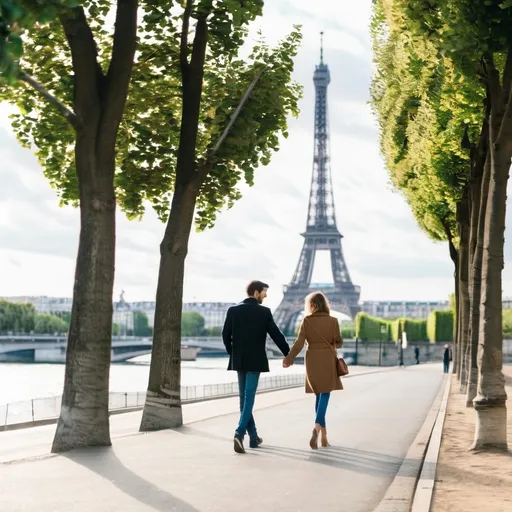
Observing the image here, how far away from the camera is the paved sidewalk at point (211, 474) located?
855 cm

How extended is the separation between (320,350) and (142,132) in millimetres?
7400

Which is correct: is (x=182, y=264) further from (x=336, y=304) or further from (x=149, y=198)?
(x=336, y=304)

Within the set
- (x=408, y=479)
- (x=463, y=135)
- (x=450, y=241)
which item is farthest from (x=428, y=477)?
(x=450, y=241)

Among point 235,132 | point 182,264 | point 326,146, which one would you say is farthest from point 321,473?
point 326,146

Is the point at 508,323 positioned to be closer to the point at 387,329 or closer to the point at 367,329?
the point at 387,329

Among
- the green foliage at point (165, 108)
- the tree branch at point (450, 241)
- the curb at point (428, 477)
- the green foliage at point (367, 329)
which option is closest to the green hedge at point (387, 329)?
the green foliage at point (367, 329)

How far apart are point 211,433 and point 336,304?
123 meters

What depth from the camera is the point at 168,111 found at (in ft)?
61.4

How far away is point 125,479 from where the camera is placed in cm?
984

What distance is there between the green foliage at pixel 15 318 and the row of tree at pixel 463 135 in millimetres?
123972

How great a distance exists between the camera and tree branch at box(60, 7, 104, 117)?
13086 millimetres

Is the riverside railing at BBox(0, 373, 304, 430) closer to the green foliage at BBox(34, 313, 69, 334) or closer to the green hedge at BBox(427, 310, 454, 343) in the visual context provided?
the green hedge at BBox(427, 310, 454, 343)

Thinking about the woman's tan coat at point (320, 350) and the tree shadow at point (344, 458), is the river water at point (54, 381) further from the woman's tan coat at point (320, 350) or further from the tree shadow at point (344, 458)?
the woman's tan coat at point (320, 350)

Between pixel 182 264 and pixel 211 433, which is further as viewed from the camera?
pixel 182 264
